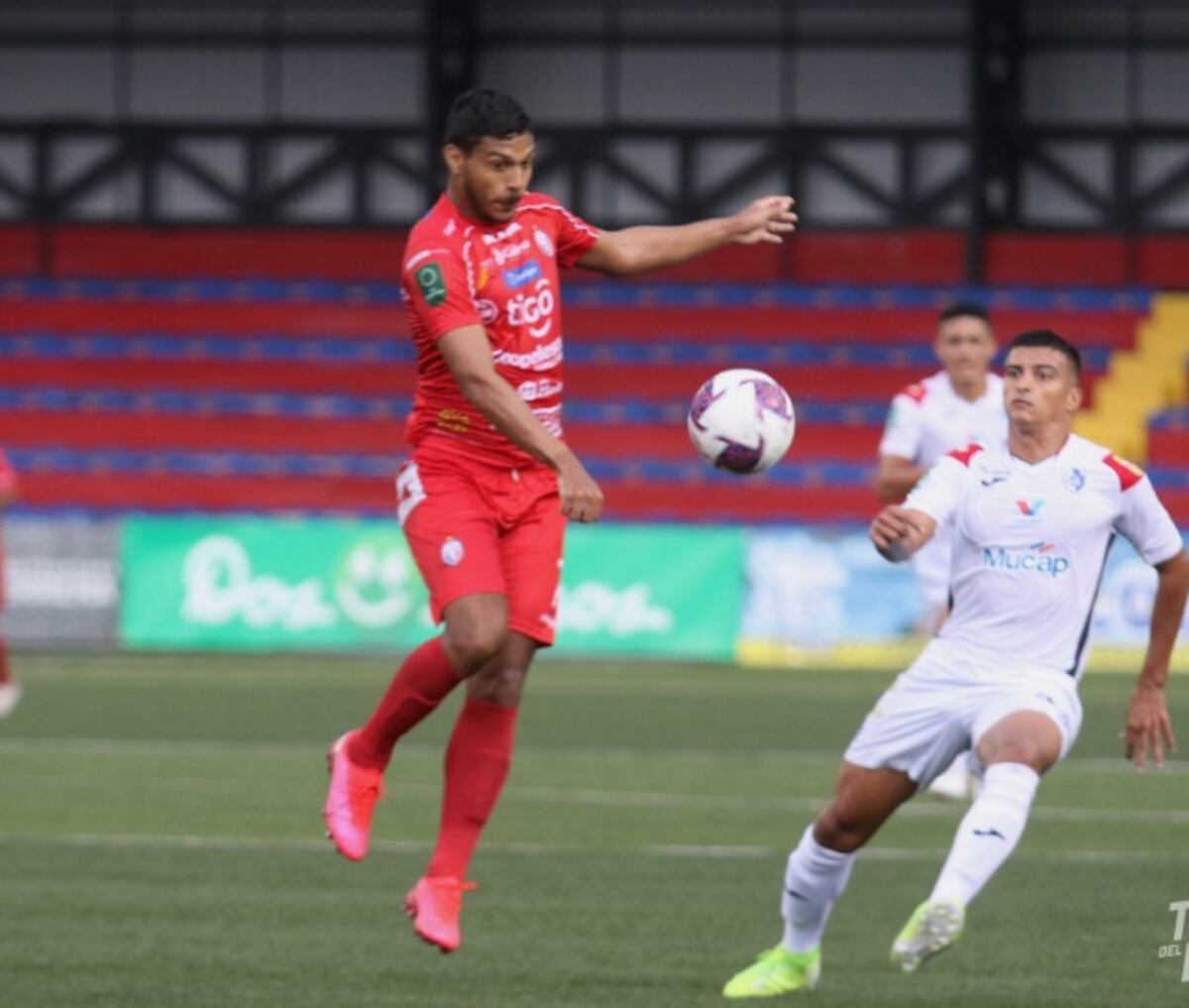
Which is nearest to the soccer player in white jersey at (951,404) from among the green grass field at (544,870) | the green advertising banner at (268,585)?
the green grass field at (544,870)

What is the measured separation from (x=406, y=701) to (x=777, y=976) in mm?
1412

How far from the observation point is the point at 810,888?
327 inches

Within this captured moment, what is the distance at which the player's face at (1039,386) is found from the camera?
8.08m

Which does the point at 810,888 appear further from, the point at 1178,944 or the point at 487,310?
the point at 487,310

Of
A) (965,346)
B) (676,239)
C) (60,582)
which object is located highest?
(676,239)

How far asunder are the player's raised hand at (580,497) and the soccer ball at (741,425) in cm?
50

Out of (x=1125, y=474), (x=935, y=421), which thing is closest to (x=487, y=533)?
(x=1125, y=474)

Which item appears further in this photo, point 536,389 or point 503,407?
point 536,389

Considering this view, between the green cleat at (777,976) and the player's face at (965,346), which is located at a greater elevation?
the player's face at (965,346)

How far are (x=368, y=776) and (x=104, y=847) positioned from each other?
3.68 meters

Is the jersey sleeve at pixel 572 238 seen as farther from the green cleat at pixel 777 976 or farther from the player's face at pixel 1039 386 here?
the green cleat at pixel 777 976

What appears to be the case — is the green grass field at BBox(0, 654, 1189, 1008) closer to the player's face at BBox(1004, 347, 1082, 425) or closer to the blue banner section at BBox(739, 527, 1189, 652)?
the player's face at BBox(1004, 347, 1082, 425)

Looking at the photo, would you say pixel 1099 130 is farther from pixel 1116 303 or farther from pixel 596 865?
pixel 596 865

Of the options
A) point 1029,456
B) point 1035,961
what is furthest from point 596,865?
point 1029,456
